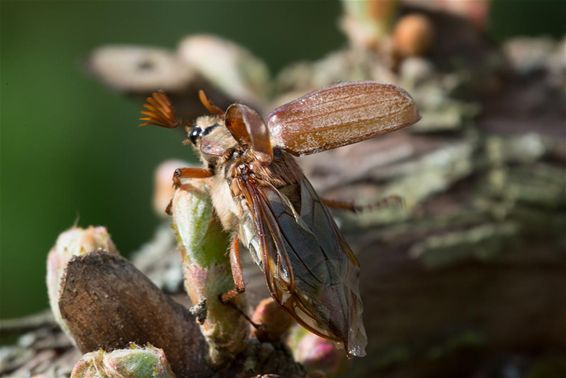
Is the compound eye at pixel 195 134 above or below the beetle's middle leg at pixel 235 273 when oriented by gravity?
above

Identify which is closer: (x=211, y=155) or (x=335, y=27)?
(x=211, y=155)

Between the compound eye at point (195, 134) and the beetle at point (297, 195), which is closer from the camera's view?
the beetle at point (297, 195)

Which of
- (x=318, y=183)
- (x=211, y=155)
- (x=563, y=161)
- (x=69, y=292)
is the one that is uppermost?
(x=211, y=155)

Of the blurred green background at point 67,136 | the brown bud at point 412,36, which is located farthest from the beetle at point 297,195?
the blurred green background at point 67,136

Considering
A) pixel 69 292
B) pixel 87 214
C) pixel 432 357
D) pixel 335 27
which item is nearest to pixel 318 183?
pixel 432 357

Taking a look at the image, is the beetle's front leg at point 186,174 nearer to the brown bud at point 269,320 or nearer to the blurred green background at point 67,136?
the brown bud at point 269,320

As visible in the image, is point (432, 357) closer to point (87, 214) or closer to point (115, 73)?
point (115, 73)

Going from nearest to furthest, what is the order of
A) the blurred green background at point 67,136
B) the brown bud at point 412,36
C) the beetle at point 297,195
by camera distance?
the beetle at point 297,195
the brown bud at point 412,36
the blurred green background at point 67,136
